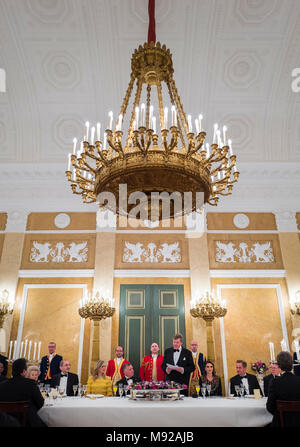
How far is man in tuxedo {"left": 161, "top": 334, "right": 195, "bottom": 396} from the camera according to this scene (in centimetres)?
569

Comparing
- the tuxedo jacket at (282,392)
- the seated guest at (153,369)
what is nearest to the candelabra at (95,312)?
the seated guest at (153,369)

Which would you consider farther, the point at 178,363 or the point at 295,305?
the point at 295,305

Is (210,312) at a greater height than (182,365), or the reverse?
(210,312)

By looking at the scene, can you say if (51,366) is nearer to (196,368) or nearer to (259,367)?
(196,368)

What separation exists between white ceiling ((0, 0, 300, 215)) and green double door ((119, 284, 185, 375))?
295cm

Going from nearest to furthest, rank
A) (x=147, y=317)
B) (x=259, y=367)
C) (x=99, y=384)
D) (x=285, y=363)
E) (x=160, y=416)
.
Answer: (x=160, y=416) → (x=285, y=363) → (x=99, y=384) → (x=259, y=367) → (x=147, y=317)

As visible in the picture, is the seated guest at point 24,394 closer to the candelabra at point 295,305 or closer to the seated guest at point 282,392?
the seated guest at point 282,392

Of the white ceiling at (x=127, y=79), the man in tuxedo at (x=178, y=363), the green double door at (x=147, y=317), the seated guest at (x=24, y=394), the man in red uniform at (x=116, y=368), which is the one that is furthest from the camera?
the green double door at (x=147, y=317)

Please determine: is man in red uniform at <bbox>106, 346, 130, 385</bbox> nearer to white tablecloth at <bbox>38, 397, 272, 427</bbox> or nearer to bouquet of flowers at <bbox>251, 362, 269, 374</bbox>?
bouquet of flowers at <bbox>251, 362, 269, 374</bbox>

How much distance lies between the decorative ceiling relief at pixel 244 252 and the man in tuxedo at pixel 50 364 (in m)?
4.71

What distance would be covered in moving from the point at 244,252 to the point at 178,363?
389 cm

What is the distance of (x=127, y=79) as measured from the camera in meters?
7.62

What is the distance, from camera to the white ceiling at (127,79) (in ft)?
21.7

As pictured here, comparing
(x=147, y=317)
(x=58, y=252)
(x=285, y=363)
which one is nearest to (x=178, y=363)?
(x=147, y=317)
